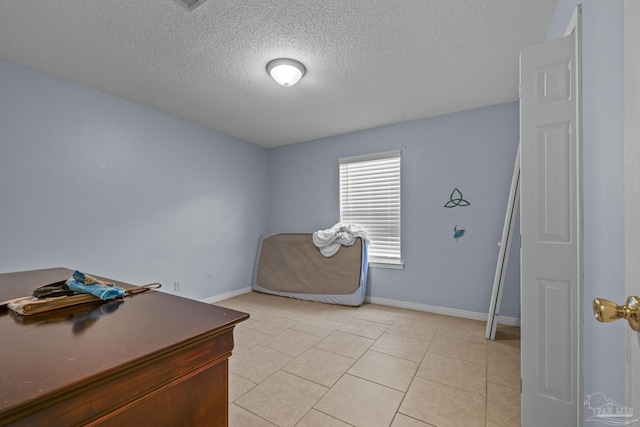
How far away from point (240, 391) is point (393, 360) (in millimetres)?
1231

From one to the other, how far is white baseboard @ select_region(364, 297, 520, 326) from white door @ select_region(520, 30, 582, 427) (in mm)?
1770

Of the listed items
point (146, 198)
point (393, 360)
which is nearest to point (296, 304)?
point (393, 360)

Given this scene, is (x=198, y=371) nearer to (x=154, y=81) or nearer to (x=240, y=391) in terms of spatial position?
(x=240, y=391)

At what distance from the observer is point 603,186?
1042mm

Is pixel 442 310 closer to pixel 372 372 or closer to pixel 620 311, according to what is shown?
pixel 372 372

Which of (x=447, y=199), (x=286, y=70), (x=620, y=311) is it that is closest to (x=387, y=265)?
(x=447, y=199)

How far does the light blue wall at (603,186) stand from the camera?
0.89 metres

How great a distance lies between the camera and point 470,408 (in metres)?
1.70

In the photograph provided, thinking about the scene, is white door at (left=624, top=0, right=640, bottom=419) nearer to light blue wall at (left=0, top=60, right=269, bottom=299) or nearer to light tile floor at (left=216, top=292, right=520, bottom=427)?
light tile floor at (left=216, top=292, right=520, bottom=427)

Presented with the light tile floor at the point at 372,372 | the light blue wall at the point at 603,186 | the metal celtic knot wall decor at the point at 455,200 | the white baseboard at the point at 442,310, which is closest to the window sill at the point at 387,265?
the white baseboard at the point at 442,310

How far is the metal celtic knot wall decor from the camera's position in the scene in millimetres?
3218

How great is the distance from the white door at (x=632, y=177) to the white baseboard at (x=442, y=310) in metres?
2.92

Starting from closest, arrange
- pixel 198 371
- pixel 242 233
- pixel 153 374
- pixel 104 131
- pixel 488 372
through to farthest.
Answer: pixel 153 374
pixel 198 371
pixel 488 372
pixel 104 131
pixel 242 233

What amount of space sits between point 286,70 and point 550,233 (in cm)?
214
